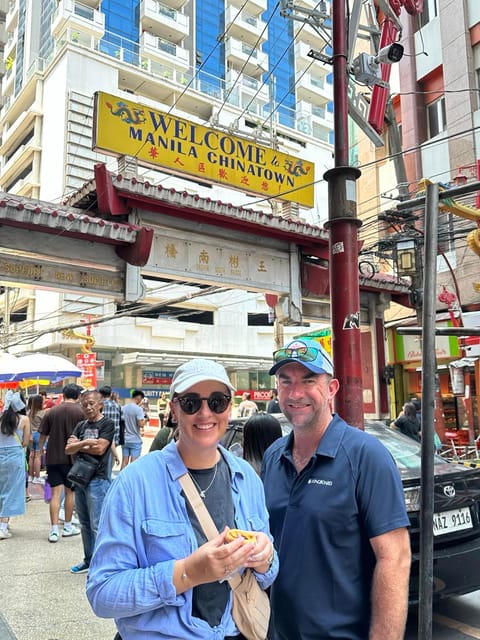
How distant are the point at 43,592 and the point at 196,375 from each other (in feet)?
13.9

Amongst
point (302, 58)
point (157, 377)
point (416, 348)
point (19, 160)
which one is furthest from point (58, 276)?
point (302, 58)

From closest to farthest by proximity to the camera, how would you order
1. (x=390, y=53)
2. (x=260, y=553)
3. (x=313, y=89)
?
(x=260, y=553) → (x=390, y=53) → (x=313, y=89)

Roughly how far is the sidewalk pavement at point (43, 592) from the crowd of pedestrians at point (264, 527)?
9.17ft

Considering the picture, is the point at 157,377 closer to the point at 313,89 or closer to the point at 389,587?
the point at 313,89

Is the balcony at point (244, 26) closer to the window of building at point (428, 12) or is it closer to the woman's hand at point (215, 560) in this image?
the window of building at point (428, 12)

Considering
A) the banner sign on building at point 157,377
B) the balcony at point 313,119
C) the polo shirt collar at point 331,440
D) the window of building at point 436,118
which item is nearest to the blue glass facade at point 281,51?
the balcony at point 313,119

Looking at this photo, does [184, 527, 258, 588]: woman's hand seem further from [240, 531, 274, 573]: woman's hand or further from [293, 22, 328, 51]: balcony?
[293, 22, 328, 51]: balcony

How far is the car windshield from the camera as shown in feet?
14.7

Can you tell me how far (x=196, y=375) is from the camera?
1.85m

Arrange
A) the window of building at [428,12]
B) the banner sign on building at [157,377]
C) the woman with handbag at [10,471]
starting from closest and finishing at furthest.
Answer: the woman with handbag at [10,471] → the window of building at [428,12] → the banner sign on building at [157,377]

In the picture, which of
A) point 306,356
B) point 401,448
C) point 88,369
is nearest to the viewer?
point 306,356

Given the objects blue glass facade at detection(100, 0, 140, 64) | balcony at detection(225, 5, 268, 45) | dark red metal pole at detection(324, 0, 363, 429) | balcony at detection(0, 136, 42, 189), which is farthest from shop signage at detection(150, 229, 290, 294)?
balcony at detection(225, 5, 268, 45)

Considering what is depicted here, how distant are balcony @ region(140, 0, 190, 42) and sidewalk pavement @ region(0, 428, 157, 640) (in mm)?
37124

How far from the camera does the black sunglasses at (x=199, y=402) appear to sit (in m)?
1.83
